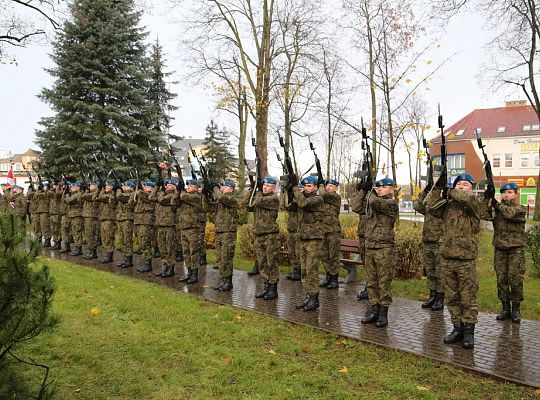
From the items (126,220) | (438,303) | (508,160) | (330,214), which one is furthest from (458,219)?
(508,160)

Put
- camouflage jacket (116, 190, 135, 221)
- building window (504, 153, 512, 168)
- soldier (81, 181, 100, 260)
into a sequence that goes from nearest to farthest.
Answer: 1. camouflage jacket (116, 190, 135, 221)
2. soldier (81, 181, 100, 260)
3. building window (504, 153, 512, 168)

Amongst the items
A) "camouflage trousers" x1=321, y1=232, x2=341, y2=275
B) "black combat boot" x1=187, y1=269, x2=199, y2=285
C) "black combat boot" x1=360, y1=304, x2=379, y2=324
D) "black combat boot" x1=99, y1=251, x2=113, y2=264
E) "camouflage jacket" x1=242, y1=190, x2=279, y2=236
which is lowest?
"black combat boot" x1=360, y1=304, x2=379, y2=324

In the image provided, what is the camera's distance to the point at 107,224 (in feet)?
41.7

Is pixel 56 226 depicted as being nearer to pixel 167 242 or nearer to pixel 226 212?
pixel 167 242

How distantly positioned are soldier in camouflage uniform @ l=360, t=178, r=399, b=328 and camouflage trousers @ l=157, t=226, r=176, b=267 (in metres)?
5.13

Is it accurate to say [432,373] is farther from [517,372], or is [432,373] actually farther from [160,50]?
[160,50]

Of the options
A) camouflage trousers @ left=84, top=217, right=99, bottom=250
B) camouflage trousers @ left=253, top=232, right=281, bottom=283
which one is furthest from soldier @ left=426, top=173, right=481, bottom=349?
camouflage trousers @ left=84, top=217, right=99, bottom=250

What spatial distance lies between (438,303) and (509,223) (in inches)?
70.0

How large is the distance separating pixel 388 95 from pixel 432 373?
9.80m

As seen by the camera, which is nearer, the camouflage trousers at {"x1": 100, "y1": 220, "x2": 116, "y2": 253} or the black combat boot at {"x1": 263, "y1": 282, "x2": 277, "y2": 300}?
the black combat boot at {"x1": 263, "y1": 282, "x2": 277, "y2": 300}

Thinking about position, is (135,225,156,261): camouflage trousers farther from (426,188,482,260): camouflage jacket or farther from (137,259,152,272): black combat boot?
(426,188,482,260): camouflage jacket

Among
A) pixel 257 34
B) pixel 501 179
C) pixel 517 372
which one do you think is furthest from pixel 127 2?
pixel 501 179

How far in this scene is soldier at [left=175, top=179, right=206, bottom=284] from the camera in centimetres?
1031

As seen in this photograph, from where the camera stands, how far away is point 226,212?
982 centimetres
